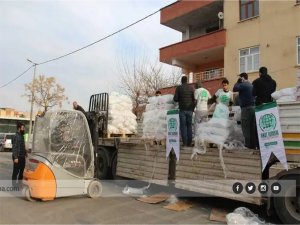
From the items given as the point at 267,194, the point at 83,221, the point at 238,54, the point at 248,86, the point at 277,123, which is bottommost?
the point at 83,221

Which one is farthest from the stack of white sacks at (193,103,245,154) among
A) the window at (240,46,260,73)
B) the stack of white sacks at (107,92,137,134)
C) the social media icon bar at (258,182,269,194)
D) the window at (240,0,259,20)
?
the window at (240,0,259,20)

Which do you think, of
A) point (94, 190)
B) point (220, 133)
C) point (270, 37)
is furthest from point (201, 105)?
point (270, 37)

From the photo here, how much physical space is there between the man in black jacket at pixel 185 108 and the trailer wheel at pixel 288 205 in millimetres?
2812

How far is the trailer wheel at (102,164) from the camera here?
12570 mm

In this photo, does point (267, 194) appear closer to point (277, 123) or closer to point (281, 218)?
point (281, 218)

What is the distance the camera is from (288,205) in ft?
22.5

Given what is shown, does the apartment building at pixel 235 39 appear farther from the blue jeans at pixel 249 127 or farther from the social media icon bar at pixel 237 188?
the social media icon bar at pixel 237 188

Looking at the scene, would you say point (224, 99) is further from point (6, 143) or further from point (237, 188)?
point (6, 143)

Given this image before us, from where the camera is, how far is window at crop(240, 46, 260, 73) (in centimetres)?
2023

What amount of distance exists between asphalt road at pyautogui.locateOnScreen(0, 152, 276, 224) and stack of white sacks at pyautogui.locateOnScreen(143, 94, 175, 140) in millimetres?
1697

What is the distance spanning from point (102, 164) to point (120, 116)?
1.65m

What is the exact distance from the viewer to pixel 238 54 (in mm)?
21172

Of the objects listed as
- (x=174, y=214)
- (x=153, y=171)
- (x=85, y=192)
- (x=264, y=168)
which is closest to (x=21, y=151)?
(x=85, y=192)

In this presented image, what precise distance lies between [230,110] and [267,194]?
7.88 feet
